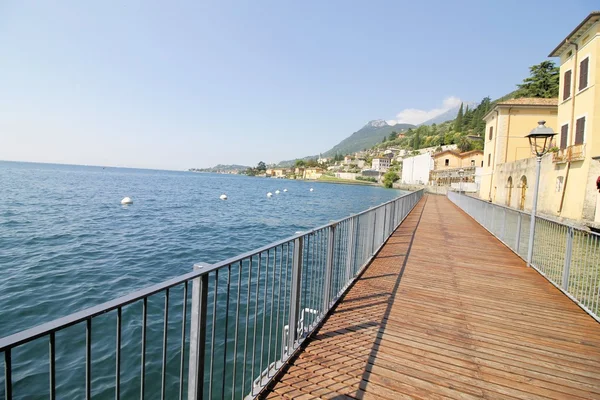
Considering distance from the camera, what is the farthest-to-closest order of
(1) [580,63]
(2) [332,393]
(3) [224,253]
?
(1) [580,63] < (3) [224,253] < (2) [332,393]

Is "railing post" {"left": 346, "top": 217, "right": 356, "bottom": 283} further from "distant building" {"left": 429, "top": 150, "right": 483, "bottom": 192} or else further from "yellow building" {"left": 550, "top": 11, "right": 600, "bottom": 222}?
"distant building" {"left": 429, "top": 150, "right": 483, "bottom": 192}

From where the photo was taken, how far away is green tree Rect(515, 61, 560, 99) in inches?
1730

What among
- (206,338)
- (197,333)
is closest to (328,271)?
(197,333)

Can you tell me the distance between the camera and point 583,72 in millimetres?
17297

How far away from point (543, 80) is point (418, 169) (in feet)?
123

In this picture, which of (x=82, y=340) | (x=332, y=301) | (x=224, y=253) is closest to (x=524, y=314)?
(x=332, y=301)

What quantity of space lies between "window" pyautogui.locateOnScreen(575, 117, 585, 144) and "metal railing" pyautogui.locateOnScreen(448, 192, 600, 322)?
12980 mm

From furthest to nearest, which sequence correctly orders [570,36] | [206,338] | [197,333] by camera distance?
[570,36]
[206,338]
[197,333]

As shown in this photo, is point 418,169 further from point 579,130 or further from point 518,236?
point 518,236

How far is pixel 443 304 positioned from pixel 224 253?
918 cm

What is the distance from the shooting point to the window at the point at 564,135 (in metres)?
19.0

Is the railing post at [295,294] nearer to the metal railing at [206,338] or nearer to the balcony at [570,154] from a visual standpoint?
the metal railing at [206,338]

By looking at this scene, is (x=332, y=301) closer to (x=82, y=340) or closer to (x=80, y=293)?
(x=82, y=340)

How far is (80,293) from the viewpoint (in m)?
7.53
